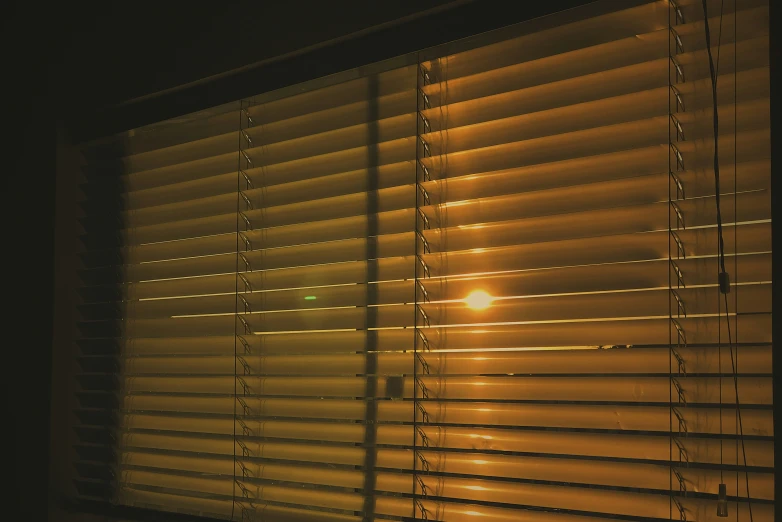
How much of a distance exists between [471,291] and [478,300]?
26 mm

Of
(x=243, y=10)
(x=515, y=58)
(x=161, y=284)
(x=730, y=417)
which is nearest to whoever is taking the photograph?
(x=730, y=417)

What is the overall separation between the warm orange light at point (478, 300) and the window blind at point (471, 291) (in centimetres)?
2

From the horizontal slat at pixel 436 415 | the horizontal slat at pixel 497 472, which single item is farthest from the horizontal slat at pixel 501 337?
the horizontal slat at pixel 497 472

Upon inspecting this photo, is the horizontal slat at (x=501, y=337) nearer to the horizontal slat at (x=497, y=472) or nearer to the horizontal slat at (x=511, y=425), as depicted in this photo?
the horizontal slat at (x=511, y=425)

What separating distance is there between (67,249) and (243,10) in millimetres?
1057

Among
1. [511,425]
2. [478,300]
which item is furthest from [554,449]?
[478,300]

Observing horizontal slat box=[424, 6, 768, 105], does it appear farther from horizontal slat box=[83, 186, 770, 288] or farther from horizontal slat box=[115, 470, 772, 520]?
horizontal slat box=[115, 470, 772, 520]

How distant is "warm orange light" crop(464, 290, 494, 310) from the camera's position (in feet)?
5.48

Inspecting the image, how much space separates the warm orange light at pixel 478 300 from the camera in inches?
65.8

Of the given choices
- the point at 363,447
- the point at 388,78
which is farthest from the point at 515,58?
the point at 363,447

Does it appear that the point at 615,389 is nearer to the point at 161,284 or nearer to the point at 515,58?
the point at 515,58

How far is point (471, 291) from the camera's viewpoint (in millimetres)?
1696

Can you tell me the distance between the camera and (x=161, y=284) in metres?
2.39

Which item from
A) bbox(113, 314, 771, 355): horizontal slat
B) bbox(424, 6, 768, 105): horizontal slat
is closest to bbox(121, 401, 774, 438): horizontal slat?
bbox(113, 314, 771, 355): horizontal slat
